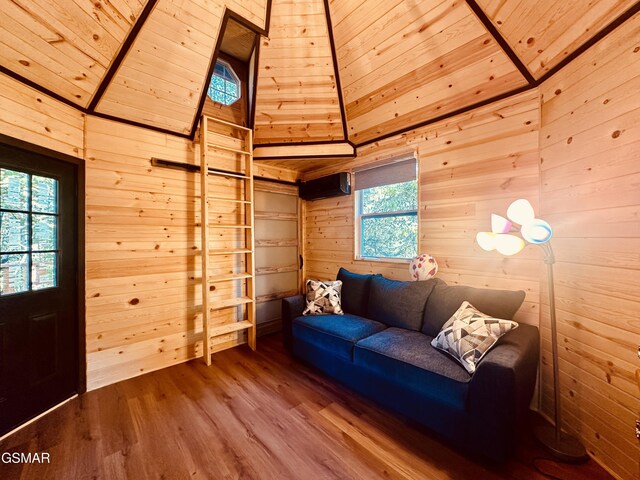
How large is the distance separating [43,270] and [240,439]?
1.96 m

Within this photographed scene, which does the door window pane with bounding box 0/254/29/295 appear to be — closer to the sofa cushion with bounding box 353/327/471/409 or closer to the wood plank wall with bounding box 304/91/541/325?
the sofa cushion with bounding box 353/327/471/409

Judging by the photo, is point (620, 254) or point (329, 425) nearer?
point (620, 254)

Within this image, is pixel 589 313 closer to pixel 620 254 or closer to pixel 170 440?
pixel 620 254

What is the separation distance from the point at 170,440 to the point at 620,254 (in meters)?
2.92

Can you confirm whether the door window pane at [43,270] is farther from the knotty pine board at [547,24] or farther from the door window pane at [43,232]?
the knotty pine board at [547,24]

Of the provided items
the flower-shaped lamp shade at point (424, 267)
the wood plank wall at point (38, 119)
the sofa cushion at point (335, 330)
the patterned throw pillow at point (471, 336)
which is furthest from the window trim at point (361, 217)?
the wood plank wall at point (38, 119)

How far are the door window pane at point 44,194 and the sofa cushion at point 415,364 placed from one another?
8.85ft

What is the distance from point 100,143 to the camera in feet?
7.71

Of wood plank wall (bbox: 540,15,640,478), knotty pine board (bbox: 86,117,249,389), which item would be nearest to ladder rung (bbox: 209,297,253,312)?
knotty pine board (bbox: 86,117,249,389)

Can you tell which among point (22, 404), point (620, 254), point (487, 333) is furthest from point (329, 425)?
point (22, 404)

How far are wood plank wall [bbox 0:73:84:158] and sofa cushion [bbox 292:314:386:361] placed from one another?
2561mm

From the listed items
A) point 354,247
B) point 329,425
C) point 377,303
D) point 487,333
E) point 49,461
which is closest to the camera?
point 49,461

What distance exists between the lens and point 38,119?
6.36 feet

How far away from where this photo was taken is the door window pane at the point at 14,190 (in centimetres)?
176
